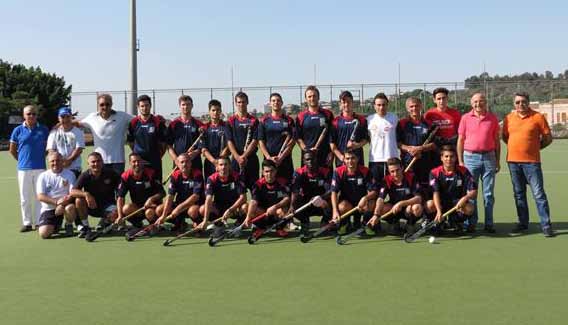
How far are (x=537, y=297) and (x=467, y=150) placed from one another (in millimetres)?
2948

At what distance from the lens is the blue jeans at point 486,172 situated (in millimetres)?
6551

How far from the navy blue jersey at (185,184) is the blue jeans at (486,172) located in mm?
3365

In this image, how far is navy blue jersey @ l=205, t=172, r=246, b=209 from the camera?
673 centimetres

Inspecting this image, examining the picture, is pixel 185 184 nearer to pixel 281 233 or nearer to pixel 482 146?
pixel 281 233

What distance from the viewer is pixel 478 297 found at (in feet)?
13.3

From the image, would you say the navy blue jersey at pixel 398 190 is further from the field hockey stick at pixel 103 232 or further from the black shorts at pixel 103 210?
the black shorts at pixel 103 210

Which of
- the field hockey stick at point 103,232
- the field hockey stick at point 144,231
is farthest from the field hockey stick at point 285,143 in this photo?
the field hockey stick at point 103,232

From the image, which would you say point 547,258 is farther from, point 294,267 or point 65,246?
point 65,246

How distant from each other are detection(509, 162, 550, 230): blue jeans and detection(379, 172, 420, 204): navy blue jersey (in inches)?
47.9

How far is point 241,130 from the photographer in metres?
7.24

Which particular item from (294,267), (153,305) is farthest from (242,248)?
(153,305)

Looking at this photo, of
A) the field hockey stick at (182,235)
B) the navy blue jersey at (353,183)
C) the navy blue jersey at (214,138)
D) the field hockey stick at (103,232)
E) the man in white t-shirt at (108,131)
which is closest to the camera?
the field hockey stick at (182,235)

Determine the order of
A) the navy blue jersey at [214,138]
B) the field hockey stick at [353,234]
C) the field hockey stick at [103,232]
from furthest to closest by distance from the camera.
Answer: the navy blue jersey at [214,138]
the field hockey stick at [103,232]
the field hockey stick at [353,234]

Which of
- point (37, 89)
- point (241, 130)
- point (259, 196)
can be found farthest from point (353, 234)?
point (37, 89)
